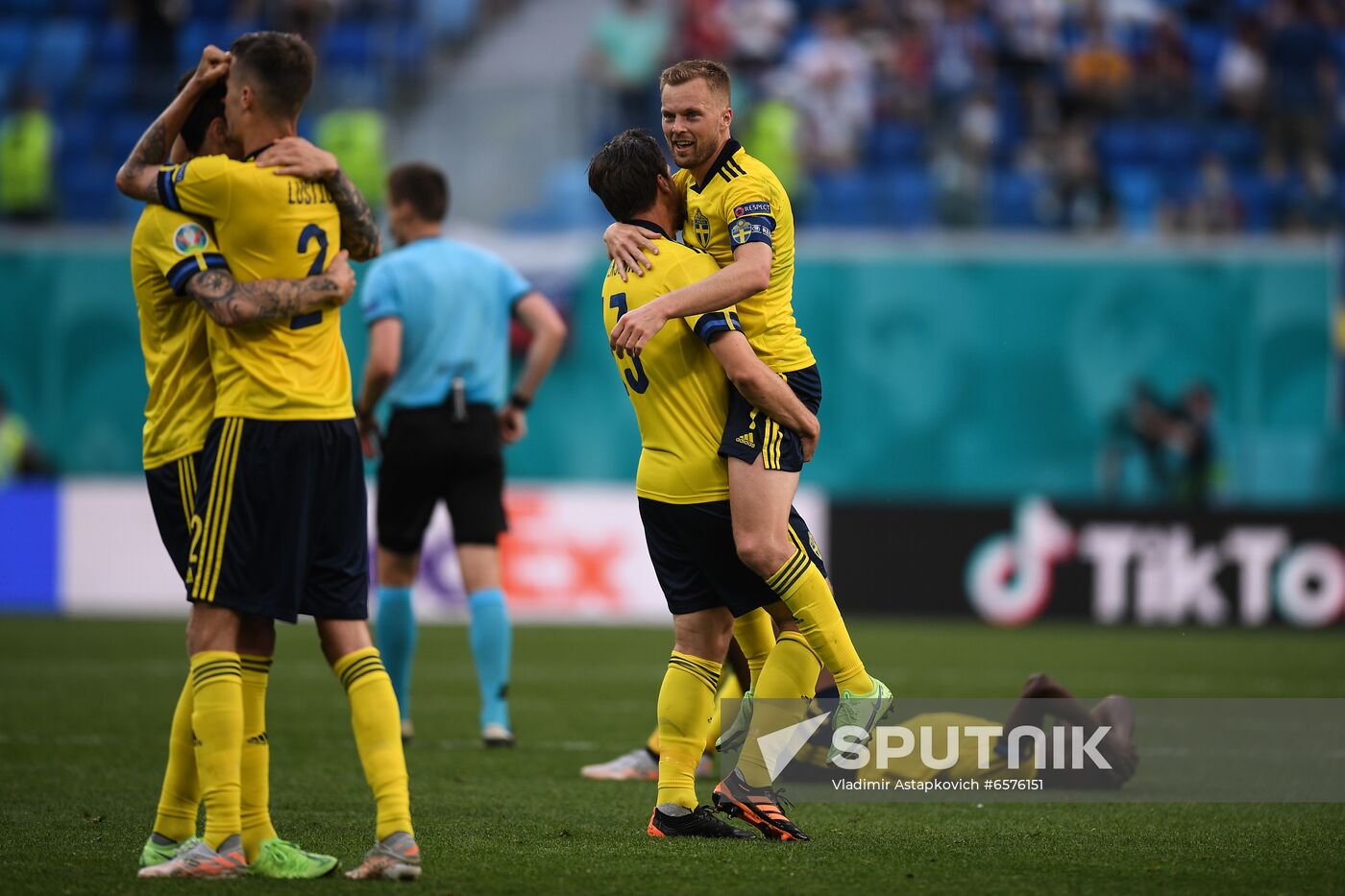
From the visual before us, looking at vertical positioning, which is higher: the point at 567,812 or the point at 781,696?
the point at 781,696

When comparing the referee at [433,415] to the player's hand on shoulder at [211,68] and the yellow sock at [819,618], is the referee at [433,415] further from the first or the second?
the player's hand on shoulder at [211,68]

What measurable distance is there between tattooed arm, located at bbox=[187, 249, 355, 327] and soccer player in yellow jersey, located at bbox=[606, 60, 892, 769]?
0.87 meters

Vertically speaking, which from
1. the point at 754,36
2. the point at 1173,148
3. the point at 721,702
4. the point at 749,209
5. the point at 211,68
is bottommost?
the point at 721,702

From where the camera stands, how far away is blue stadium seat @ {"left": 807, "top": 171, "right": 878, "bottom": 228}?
58.6 ft

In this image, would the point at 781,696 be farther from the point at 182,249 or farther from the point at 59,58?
the point at 59,58

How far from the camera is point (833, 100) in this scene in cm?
1875

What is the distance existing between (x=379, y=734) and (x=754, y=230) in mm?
1821

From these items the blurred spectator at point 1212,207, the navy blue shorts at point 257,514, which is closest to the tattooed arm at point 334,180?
the navy blue shorts at point 257,514

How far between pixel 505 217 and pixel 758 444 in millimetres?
13167

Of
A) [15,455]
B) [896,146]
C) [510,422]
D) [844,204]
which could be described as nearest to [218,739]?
[510,422]

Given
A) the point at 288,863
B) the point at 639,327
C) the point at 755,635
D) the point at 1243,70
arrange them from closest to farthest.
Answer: the point at 288,863 → the point at 639,327 → the point at 755,635 → the point at 1243,70

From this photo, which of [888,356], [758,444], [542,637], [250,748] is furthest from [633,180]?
[888,356]

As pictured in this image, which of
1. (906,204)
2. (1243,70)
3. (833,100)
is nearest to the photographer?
(906,204)

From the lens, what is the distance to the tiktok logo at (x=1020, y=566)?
50.2 ft
